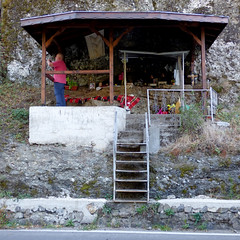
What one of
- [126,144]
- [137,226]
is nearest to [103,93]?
[126,144]

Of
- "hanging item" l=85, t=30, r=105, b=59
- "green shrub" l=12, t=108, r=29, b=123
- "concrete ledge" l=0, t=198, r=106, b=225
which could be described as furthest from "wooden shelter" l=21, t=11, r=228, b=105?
"concrete ledge" l=0, t=198, r=106, b=225

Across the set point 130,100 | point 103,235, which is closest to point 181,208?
point 103,235

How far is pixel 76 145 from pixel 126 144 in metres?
1.44

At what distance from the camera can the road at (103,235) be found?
5.92 metres

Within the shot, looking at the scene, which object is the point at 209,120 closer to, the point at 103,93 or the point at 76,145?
the point at 76,145

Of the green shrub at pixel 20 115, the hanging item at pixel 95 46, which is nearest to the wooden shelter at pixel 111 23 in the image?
the green shrub at pixel 20 115

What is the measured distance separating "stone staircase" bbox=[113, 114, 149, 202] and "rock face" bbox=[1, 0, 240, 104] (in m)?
7.05

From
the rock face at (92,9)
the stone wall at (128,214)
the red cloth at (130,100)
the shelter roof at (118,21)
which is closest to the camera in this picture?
the stone wall at (128,214)

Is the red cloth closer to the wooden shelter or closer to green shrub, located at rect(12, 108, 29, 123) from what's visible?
the wooden shelter

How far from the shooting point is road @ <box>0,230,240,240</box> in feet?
19.4

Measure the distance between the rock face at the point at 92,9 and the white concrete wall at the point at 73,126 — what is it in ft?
20.3

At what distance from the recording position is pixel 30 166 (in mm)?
8070

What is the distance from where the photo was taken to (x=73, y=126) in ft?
29.4

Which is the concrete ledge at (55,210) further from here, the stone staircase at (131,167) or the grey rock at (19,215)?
the stone staircase at (131,167)
